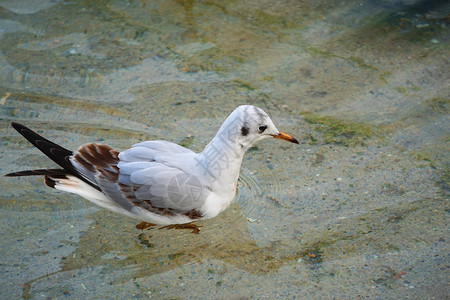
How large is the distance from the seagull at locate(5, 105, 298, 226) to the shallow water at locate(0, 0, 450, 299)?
21cm

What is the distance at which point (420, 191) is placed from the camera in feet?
12.3

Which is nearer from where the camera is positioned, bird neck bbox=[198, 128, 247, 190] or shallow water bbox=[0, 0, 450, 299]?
shallow water bbox=[0, 0, 450, 299]

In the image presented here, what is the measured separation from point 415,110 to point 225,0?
2567mm

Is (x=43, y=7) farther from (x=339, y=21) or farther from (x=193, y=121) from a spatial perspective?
(x=339, y=21)

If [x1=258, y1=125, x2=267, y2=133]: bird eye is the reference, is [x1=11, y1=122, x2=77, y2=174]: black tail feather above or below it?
below

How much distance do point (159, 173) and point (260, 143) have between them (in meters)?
1.14

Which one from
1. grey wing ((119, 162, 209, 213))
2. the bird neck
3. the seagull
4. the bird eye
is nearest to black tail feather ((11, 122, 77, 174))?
the seagull

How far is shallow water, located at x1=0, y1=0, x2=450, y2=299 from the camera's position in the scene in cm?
325

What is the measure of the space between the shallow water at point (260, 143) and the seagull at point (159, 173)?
0.21 m

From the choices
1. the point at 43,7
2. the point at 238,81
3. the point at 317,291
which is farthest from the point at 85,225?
the point at 43,7

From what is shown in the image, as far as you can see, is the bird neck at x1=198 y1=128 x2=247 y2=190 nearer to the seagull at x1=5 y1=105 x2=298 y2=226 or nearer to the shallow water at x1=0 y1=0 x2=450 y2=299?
the seagull at x1=5 y1=105 x2=298 y2=226

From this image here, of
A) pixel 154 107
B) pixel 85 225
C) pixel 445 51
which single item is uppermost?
pixel 445 51

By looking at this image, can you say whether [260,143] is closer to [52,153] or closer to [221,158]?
[221,158]

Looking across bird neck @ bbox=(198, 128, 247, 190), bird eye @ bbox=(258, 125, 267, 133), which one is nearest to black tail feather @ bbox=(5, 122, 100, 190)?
bird neck @ bbox=(198, 128, 247, 190)
